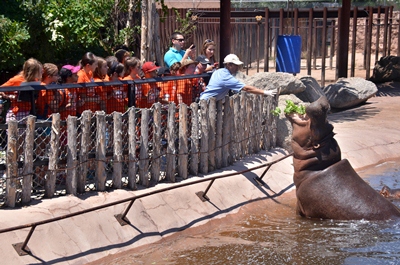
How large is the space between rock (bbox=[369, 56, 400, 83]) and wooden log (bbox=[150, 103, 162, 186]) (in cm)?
1184

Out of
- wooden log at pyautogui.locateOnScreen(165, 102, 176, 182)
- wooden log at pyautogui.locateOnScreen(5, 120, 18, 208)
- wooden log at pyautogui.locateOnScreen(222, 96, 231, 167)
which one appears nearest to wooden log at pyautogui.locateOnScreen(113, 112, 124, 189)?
wooden log at pyautogui.locateOnScreen(165, 102, 176, 182)

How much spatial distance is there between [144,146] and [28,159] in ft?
4.86

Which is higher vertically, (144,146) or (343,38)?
(343,38)

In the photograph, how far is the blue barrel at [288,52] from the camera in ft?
48.5

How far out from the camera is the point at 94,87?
740cm

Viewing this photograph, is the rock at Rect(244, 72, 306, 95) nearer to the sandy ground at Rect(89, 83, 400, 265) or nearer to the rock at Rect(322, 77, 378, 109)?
the sandy ground at Rect(89, 83, 400, 265)

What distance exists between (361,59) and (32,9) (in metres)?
17.9

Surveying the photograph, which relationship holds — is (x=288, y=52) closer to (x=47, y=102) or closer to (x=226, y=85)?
(x=226, y=85)

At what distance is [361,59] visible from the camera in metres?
25.6

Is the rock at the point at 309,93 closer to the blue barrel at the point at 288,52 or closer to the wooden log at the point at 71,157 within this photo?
the blue barrel at the point at 288,52

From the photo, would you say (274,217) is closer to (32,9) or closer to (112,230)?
(112,230)

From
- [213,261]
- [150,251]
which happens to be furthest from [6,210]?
[213,261]

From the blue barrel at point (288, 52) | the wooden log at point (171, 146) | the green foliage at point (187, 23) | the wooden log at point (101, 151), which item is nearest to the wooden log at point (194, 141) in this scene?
the wooden log at point (171, 146)

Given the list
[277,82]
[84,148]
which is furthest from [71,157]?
[277,82]
